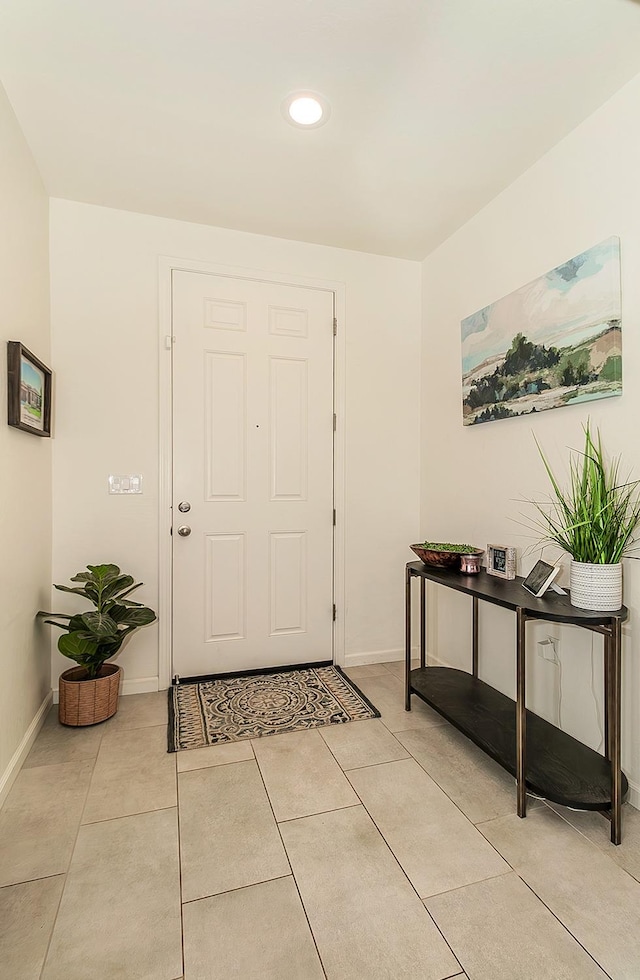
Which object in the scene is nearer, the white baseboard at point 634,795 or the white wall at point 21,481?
the white baseboard at point 634,795

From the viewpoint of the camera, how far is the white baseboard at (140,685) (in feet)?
9.04

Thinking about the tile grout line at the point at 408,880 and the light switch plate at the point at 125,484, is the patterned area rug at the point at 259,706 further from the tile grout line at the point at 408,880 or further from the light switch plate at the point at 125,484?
the light switch plate at the point at 125,484

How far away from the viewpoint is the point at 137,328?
9.07ft

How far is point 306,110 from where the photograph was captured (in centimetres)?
195

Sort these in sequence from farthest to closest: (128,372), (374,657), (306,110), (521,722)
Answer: (374,657) < (128,372) < (306,110) < (521,722)

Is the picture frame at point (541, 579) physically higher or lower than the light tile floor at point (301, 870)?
higher

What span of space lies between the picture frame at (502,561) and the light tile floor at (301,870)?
0.78 metres

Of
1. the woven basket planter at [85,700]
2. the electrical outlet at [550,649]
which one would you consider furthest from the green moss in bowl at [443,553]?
the woven basket planter at [85,700]

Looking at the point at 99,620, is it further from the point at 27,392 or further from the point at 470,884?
the point at 470,884

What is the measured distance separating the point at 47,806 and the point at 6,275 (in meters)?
1.99

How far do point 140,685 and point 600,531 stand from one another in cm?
242

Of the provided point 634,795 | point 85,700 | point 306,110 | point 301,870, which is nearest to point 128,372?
point 306,110

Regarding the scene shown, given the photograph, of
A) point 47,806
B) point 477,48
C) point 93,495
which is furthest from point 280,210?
point 47,806

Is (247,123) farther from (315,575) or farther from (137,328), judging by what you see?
(315,575)
